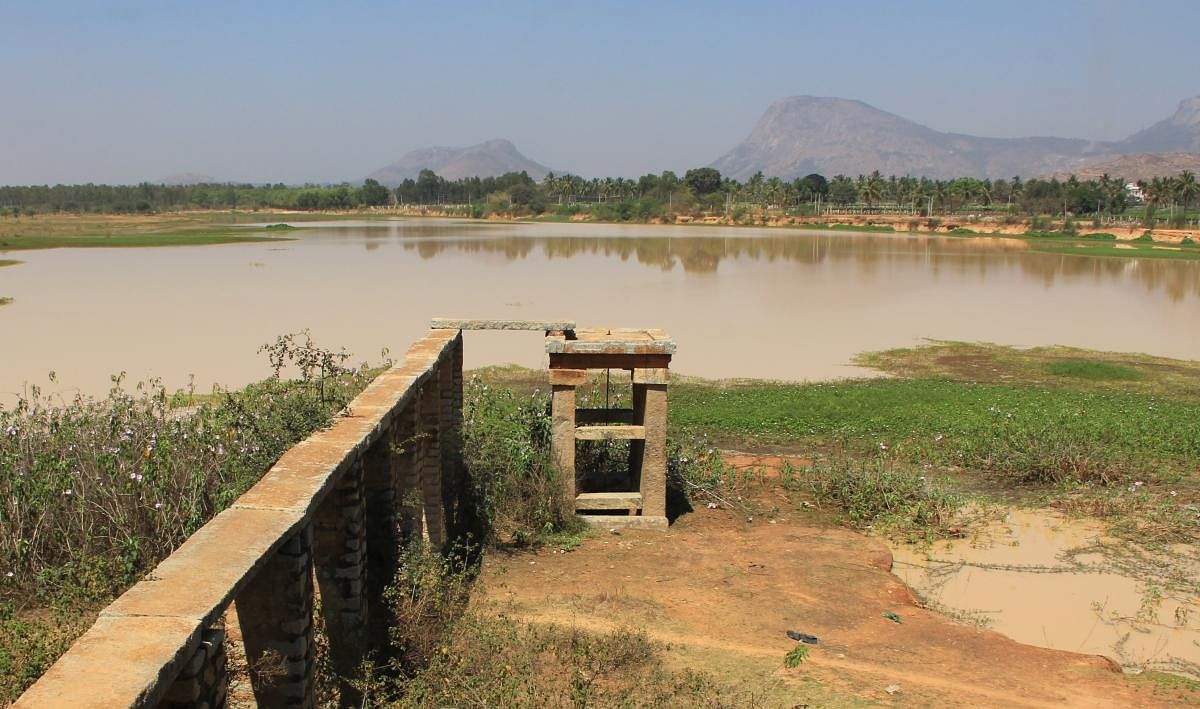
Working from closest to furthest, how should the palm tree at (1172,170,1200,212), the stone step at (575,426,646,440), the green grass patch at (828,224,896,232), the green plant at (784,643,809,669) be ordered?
the green plant at (784,643,809,669)
the stone step at (575,426,646,440)
the green grass patch at (828,224,896,232)
the palm tree at (1172,170,1200,212)

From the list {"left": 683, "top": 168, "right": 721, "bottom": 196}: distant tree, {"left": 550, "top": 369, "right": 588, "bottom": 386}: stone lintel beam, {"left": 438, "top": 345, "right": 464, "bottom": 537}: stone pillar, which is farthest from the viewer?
{"left": 683, "top": 168, "right": 721, "bottom": 196}: distant tree

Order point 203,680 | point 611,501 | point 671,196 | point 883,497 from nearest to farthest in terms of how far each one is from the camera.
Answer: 1. point 203,680
2. point 611,501
3. point 883,497
4. point 671,196

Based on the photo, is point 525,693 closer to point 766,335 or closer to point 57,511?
point 57,511

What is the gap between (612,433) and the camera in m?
8.52

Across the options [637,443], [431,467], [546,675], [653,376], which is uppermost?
[653,376]

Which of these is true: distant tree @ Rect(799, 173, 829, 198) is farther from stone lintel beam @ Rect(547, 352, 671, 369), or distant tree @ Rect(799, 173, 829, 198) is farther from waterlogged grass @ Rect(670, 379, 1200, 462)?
stone lintel beam @ Rect(547, 352, 671, 369)

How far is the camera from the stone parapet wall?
2.56m

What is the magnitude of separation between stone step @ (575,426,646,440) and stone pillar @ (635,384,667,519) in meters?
0.08

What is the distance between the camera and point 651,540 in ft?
27.2

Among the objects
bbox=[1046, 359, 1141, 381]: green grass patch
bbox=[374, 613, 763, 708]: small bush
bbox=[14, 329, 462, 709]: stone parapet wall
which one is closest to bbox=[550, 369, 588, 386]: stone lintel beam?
bbox=[14, 329, 462, 709]: stone parapet wall

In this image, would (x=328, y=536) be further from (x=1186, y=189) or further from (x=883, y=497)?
(x=1186, y=189)

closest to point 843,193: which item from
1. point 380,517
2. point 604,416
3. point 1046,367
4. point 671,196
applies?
point 671,196

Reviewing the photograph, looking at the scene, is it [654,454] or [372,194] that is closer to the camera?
[654,454]

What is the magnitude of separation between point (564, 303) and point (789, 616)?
894 inches
